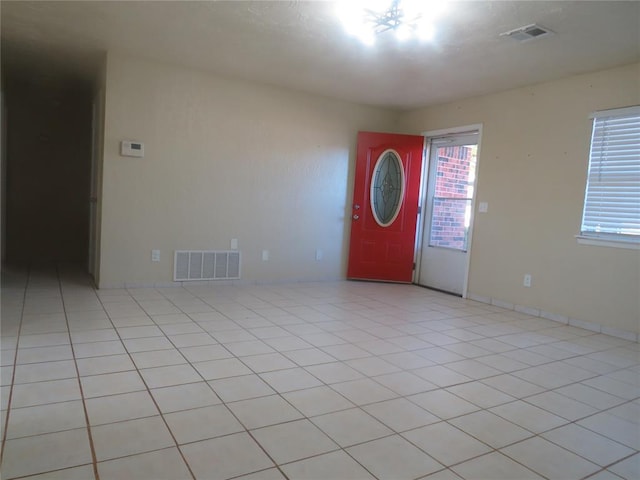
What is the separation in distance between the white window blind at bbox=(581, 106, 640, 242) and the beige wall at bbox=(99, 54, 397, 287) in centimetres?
279

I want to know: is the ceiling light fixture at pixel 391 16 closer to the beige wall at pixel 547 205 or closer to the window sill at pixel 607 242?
the beige wall at pixel 547 205

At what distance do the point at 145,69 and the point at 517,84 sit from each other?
12.6 ft

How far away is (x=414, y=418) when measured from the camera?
219 cm

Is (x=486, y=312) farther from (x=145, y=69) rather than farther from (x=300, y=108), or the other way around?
(x=145, y=69)

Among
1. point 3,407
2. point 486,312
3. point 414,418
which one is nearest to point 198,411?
point 3,407

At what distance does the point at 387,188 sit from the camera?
593cm

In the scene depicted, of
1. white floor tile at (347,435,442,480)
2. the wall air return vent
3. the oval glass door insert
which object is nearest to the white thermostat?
the wall air return vent

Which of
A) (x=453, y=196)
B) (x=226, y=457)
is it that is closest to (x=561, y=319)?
(x=453, y=196)

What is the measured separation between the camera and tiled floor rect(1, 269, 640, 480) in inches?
69.6

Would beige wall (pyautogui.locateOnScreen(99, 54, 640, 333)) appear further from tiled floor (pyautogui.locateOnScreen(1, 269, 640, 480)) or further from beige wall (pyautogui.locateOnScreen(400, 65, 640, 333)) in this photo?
tiled floor (pyautogui.locateOnScreen(1, 269, 640, 480))

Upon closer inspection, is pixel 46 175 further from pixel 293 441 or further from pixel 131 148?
pixel 293 441

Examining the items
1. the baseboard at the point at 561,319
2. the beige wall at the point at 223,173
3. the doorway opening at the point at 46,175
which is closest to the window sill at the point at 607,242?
the baseboard at the point at 561,319

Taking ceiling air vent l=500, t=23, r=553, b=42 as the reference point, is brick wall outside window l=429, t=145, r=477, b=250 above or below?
below

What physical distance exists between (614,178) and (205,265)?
4.17 metres
